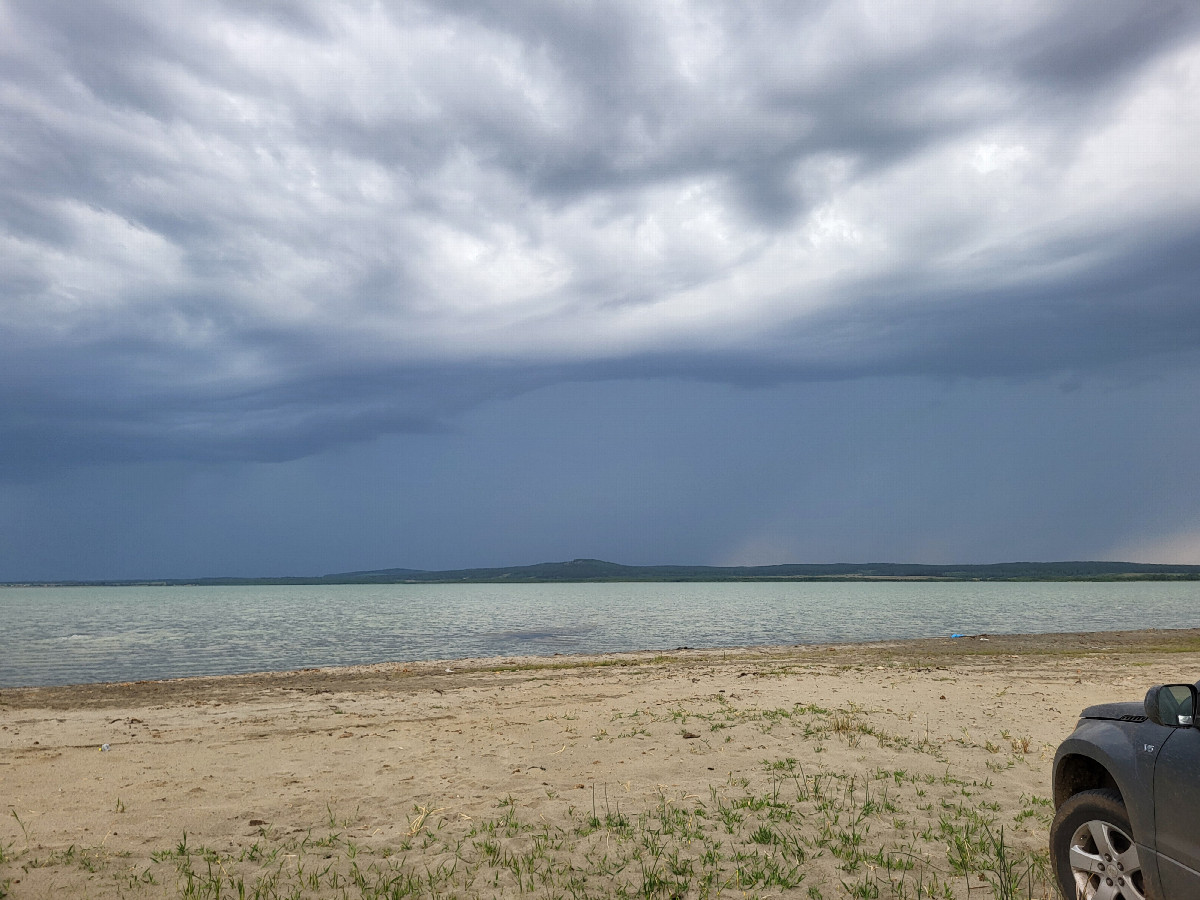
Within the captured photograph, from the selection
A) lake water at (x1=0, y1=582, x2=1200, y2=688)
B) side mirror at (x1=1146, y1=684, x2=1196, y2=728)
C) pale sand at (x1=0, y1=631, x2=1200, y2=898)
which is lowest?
lake water at (x1=0, y1=582, x2=1200, y2=688)

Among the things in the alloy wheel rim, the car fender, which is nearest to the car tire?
the alloy wheel rim

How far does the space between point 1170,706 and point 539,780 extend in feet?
23.7

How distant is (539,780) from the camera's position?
384 inches

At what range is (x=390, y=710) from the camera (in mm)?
16547

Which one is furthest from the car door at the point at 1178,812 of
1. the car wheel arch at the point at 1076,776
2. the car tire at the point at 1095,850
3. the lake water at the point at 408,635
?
the lake water at the point at 408,635

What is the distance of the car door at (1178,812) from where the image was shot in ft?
13.9

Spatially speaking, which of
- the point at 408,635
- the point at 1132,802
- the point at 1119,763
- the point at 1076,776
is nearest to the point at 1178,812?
the point at 1132,802

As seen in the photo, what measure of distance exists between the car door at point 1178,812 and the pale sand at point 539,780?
6.77 feet

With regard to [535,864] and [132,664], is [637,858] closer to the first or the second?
[535,864]

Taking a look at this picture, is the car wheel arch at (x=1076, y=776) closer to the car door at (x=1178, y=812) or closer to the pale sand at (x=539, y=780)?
the car door at (x=1178, y=812)

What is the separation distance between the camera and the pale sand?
6.57 meters

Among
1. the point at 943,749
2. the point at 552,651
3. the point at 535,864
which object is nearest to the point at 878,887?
the point at 535,864

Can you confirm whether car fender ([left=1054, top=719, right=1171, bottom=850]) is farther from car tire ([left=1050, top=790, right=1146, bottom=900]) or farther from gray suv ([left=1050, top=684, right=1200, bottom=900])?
car tire ([left=1050, top=790, right=1146, bottom=900])

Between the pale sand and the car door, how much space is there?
2.06 meters
